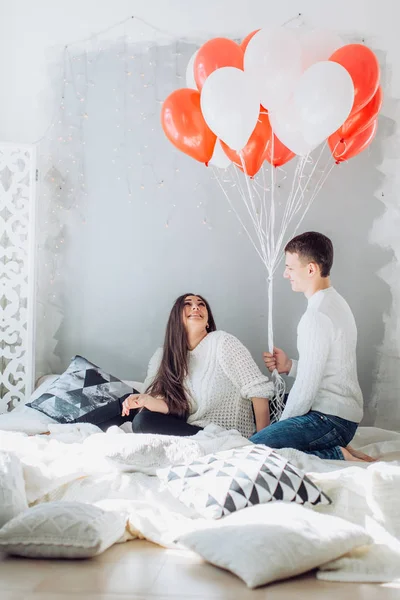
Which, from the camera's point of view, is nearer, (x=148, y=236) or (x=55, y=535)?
(x=55, y=535)

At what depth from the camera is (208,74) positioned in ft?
9.64

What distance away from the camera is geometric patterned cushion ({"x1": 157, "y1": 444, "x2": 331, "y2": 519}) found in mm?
1951

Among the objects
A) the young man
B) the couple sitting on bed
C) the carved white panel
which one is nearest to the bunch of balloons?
the couple sitting on bed

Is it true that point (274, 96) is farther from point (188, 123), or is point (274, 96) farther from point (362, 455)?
point (362, 455)

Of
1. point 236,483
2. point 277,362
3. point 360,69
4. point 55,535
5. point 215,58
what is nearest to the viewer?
point 55,535

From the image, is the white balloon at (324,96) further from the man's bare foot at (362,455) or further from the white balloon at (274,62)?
the man's bare foot at (362,455)

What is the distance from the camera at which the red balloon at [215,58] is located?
2.93 meters

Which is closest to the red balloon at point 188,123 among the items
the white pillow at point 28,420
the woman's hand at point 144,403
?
the woman's hand at point 144,403

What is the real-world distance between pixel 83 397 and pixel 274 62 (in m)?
1.70

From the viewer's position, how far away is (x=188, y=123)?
2.97 m

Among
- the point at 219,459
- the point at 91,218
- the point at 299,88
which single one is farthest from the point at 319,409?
the point at 91,218

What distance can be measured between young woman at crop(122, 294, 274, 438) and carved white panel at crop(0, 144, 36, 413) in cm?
80

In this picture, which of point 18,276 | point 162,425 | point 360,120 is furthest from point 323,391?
point 18,276

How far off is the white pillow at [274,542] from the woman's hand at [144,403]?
4.32ft
